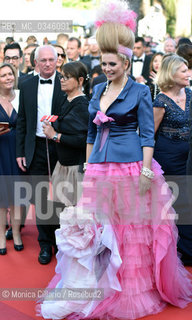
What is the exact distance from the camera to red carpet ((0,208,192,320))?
3.78m

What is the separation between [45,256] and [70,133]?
1273 millimetres

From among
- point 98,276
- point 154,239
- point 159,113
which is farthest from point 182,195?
point 98,276

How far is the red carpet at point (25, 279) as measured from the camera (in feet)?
12.4

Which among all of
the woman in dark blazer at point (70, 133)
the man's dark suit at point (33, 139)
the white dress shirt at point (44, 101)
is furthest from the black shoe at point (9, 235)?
the white dress shirt at point (44, 101)

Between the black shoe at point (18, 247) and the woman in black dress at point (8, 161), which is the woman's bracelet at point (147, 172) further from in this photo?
the black shoe at point (18, 247)

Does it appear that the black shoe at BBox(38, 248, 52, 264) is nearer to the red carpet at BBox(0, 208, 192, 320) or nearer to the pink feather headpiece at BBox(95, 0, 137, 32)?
the red carpet at BBox(0, 208, 192, 320)

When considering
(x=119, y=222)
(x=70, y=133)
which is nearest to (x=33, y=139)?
(x=70, y=133)

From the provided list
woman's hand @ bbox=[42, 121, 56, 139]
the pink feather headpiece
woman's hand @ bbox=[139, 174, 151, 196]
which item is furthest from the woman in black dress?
woman's hand @ bbox=[139, 174, 151, 196]

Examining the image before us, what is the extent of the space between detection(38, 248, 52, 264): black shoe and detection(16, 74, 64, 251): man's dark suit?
76mm

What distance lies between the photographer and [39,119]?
508 centimetres

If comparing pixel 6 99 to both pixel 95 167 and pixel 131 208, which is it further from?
pixel 131 208

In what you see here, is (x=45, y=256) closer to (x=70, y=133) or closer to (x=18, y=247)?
(x=18, y=247)

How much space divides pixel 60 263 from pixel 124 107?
4.20ft

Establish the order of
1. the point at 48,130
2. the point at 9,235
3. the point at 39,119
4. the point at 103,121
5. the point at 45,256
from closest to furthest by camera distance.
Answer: the point at 103,121 → the point at 48,130 → the point at 45,256 → the point at 39,119 → the point at 9,235
